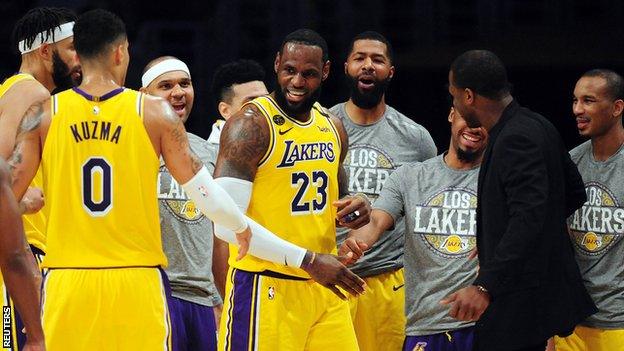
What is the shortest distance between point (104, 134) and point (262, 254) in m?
0.92

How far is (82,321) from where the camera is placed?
4.76 meters

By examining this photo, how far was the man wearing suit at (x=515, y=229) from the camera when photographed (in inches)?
195

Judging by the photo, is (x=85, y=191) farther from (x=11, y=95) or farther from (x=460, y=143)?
(x=460, y=143)

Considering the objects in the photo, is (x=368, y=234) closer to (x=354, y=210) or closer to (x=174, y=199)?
(x=354, y=210)

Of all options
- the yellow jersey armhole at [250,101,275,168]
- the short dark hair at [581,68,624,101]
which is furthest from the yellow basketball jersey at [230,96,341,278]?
the short dark hair at [581,68,624,101]

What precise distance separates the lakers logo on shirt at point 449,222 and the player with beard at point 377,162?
56 cm

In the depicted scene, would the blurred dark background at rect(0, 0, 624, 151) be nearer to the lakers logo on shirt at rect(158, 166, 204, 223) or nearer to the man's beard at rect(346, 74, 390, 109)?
the man's beard at rect(346, 74, 390, 109)

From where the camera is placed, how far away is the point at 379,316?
21.9 feet

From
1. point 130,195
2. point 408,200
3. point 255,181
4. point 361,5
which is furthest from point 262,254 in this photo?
point 361,5

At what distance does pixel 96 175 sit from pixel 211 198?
1.56ft

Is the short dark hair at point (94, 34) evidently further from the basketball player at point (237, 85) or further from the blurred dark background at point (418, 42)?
the blurred dark background at point (418, 42)

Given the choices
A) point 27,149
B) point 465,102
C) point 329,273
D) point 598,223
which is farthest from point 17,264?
point 598,223

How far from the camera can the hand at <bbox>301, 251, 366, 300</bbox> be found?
17.3 feet

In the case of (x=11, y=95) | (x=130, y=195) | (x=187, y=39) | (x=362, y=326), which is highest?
(x=187, y=39)
